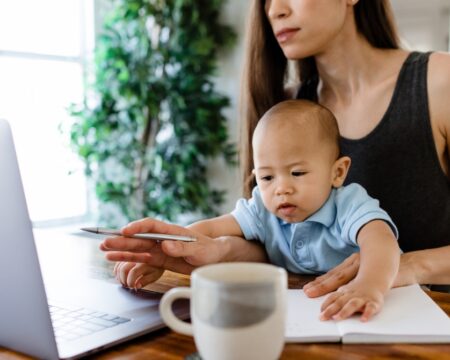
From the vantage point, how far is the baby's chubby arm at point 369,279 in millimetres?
750

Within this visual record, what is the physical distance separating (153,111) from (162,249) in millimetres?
2278

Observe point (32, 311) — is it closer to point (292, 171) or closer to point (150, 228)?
point (150, 228)

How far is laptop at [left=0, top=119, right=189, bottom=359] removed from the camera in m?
0.60

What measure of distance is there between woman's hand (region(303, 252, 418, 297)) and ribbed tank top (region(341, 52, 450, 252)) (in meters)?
0.44

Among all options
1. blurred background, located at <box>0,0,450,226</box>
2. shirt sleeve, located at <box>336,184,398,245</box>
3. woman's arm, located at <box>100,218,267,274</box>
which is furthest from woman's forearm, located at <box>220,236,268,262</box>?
blurred background, located at <box>0,0,450,226</box>

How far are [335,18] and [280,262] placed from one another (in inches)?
24.1

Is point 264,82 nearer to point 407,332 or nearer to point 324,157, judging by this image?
point 324,157

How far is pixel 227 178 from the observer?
365 centimetres

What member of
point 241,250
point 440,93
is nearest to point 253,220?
point 241,250

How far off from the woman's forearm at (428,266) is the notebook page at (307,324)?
0.76 feet

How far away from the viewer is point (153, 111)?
10.2ft

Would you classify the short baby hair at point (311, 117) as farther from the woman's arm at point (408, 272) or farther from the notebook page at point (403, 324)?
the notebook page at point (403, 324)

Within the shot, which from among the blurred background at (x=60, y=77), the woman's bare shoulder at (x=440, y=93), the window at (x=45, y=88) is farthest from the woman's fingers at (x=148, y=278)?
the window at (x=45, y=88)

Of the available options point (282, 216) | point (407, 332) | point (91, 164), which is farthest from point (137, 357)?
point (91, 164)
